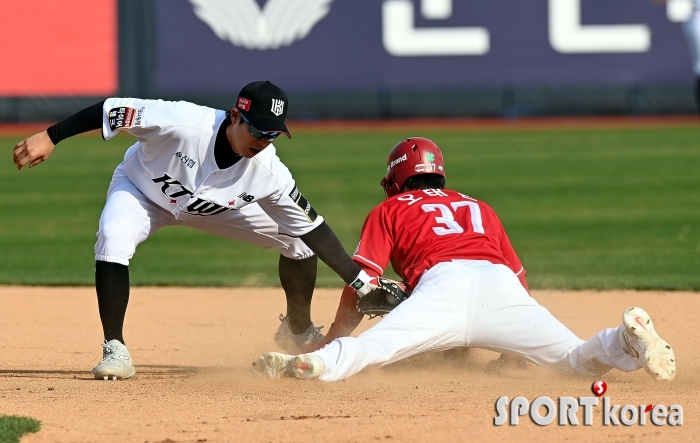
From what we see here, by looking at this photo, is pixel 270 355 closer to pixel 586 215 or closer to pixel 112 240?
pixel 112 240

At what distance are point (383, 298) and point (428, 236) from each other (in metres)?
0.37

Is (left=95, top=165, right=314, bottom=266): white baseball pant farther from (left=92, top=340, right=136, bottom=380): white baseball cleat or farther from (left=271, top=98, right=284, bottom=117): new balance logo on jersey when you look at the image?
(left=271, top=98, right=284, bottom=117): new balance logo on jersey

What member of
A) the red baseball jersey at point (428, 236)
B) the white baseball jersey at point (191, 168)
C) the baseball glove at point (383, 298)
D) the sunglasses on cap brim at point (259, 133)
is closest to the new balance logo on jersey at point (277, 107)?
the sunglasses on cap brim at point (259, 133)

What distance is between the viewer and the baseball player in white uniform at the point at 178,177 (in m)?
4.92

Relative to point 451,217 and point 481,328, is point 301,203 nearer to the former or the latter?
point 451,217

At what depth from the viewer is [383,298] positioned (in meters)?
5.13

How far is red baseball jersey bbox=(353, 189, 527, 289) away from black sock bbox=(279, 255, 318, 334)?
639mm

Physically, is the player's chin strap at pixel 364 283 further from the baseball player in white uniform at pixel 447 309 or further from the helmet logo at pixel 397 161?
the helmet logo at pixel 397 161

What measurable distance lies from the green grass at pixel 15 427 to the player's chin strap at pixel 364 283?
168 centimetres

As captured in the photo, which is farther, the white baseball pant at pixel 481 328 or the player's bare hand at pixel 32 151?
the player's bare hand at pixel 32 151

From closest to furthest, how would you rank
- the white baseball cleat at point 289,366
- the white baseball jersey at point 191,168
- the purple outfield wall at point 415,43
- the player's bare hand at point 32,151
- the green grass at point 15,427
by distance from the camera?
the green grass at point 15,427, the white baseball cleat at point 289,366, the player's bare hand at point 32,151, the white baseball jersey at point 191,168, the purple outfield wall at point 415,43

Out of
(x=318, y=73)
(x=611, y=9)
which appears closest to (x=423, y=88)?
(x=318, y=73)

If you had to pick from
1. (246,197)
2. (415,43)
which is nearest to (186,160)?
(246,197)

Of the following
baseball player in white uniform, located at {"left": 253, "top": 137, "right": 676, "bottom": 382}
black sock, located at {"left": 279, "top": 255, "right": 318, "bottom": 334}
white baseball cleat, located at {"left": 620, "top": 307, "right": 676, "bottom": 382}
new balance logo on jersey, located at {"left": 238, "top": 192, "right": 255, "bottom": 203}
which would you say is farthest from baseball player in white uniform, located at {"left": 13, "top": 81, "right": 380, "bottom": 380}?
white baseball cleat, located at {"left": 620, "top": 307, "right": 676, "bottom": 382}
